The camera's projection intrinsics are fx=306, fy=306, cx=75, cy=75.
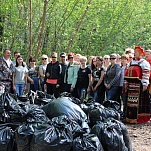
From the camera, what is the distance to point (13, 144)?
12.0 ft

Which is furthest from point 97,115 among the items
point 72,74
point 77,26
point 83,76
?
point 77,26

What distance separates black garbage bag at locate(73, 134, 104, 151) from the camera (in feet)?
11.0

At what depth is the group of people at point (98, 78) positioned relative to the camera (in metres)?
6.81

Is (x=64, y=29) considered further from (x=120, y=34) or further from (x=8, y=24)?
(x=120, y=34)

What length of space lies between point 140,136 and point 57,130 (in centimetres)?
293

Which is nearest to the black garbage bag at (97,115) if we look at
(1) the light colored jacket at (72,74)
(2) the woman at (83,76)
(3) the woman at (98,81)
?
(3) the woman at (98,81)

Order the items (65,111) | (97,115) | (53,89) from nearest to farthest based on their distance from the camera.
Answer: (65,111) < (97,115) < (53,89)

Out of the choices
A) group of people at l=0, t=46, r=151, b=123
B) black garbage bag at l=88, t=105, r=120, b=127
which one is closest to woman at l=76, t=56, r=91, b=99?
group of people at l=0, t=46, r=151, b=123

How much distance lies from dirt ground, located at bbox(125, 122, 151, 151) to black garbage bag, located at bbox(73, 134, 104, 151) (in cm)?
182

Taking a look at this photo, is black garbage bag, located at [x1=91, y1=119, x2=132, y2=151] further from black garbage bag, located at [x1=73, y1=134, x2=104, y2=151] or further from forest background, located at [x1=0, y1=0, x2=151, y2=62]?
forest background, located at [x1=0, y1=0, x2=151, y2=62]

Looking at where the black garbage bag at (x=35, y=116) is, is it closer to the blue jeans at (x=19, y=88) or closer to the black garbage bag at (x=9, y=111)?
the black garbage bag at (x=9, y=111)

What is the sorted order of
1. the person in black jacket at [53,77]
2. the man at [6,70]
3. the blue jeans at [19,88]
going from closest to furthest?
1. the man at [6,70]
2. the blue jeans at [19,88]
3. the person in black jacket at [53,77]

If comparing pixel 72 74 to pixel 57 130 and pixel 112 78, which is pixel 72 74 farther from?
pixel 57 130

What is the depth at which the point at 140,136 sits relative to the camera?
19.4 feet
